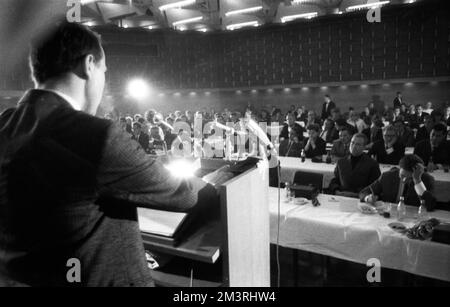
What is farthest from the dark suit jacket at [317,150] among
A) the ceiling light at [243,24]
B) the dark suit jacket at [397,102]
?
the ceiling light at [243,24]

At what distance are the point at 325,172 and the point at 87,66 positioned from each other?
5.15 m

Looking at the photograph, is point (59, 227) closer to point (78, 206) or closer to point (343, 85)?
point (78, 206)

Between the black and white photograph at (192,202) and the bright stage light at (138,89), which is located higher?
the bright stage light at (138,89)

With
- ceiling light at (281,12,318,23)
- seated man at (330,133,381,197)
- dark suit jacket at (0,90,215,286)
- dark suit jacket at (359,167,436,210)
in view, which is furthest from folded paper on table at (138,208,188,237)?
ceiling light at (281,12,318,23)

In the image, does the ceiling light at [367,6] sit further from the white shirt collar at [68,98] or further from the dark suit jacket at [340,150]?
the white shirt collar at [68,98]

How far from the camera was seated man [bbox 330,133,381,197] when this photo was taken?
4.79 meters

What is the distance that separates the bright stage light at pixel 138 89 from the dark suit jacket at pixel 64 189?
57.6 ft

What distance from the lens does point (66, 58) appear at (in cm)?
112

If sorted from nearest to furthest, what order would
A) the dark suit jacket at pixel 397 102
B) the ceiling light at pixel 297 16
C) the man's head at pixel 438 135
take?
A: 1. the man's head at pixel 438 135
2. the dark suit jacket at pixel 397 102
3. the ceiling light at pixel 297 16

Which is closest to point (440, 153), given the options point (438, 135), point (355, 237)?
point (438, 135)

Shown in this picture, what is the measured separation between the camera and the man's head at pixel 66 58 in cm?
112

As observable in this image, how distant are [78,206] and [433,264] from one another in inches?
117

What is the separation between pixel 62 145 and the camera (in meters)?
0.97

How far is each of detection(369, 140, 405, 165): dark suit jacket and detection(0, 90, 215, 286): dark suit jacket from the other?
18.8 feet
